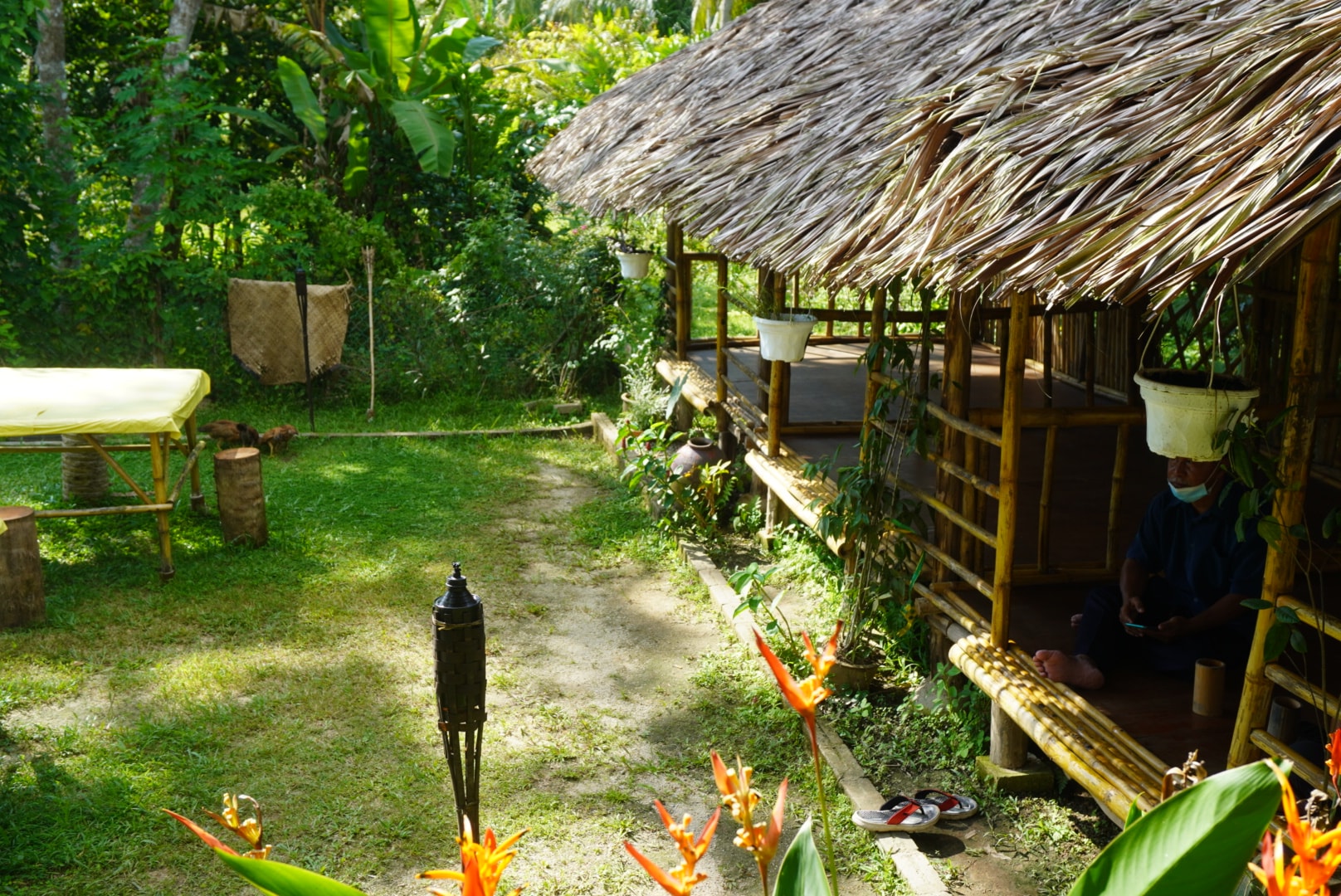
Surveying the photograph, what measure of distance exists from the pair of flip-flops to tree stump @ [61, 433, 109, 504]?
6125 mm

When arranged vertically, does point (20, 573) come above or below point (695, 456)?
below

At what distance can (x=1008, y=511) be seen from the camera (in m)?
4.09

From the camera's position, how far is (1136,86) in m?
3.40

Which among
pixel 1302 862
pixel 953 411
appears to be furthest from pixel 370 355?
pixel 1302 862

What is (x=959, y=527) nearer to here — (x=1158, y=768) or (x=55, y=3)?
(x=1158, y=768)

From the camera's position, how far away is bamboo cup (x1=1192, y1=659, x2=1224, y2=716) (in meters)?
3.85

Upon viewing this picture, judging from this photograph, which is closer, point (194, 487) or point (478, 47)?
point (194, 487)

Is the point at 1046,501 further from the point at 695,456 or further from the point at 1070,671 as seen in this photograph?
the point at 695,456

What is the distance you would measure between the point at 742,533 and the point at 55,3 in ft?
28.1

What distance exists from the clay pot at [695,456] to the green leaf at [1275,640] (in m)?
4.70

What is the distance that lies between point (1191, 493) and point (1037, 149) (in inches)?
56.6

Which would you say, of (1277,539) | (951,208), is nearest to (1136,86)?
(951,208)

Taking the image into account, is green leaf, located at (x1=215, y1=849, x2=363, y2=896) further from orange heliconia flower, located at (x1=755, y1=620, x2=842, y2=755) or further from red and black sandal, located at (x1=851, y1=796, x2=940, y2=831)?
red and black sandal, located at (x1=851, y1=796, x2=940, y2=831)

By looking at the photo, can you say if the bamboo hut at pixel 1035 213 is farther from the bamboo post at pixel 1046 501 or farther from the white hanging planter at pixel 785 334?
the white hanging planter at pixel 785 334
